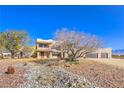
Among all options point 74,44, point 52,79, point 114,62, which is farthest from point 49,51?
point 114,62

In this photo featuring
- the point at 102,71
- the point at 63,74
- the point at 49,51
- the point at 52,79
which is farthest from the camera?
the point at 49,51

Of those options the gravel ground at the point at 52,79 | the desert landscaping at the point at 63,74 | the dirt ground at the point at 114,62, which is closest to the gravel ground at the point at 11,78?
the desert landscaping at the point at 63,74

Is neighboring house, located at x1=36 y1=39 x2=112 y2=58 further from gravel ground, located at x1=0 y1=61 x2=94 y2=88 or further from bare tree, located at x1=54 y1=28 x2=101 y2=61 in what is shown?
gravel ground, located at x1=0 y1=61 x2=94 y2=88

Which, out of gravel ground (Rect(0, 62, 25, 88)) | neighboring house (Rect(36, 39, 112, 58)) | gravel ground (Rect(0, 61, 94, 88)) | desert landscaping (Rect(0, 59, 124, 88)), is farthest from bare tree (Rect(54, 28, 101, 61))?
gravel ground (Rect(0, 62, 25, 88))

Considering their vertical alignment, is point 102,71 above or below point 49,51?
below

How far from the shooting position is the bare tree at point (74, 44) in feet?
17.9

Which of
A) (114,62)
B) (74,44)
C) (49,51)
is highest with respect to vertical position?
(74,44)

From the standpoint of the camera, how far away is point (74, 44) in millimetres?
5832

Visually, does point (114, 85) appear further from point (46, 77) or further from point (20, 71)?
point (20, 71)

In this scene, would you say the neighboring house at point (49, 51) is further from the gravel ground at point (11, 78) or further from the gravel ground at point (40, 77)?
the gravel ground at point (11, 78)

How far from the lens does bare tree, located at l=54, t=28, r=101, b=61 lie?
5.45 metres

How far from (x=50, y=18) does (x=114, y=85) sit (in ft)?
7.42

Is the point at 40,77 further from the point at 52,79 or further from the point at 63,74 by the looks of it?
the point at 63,74
